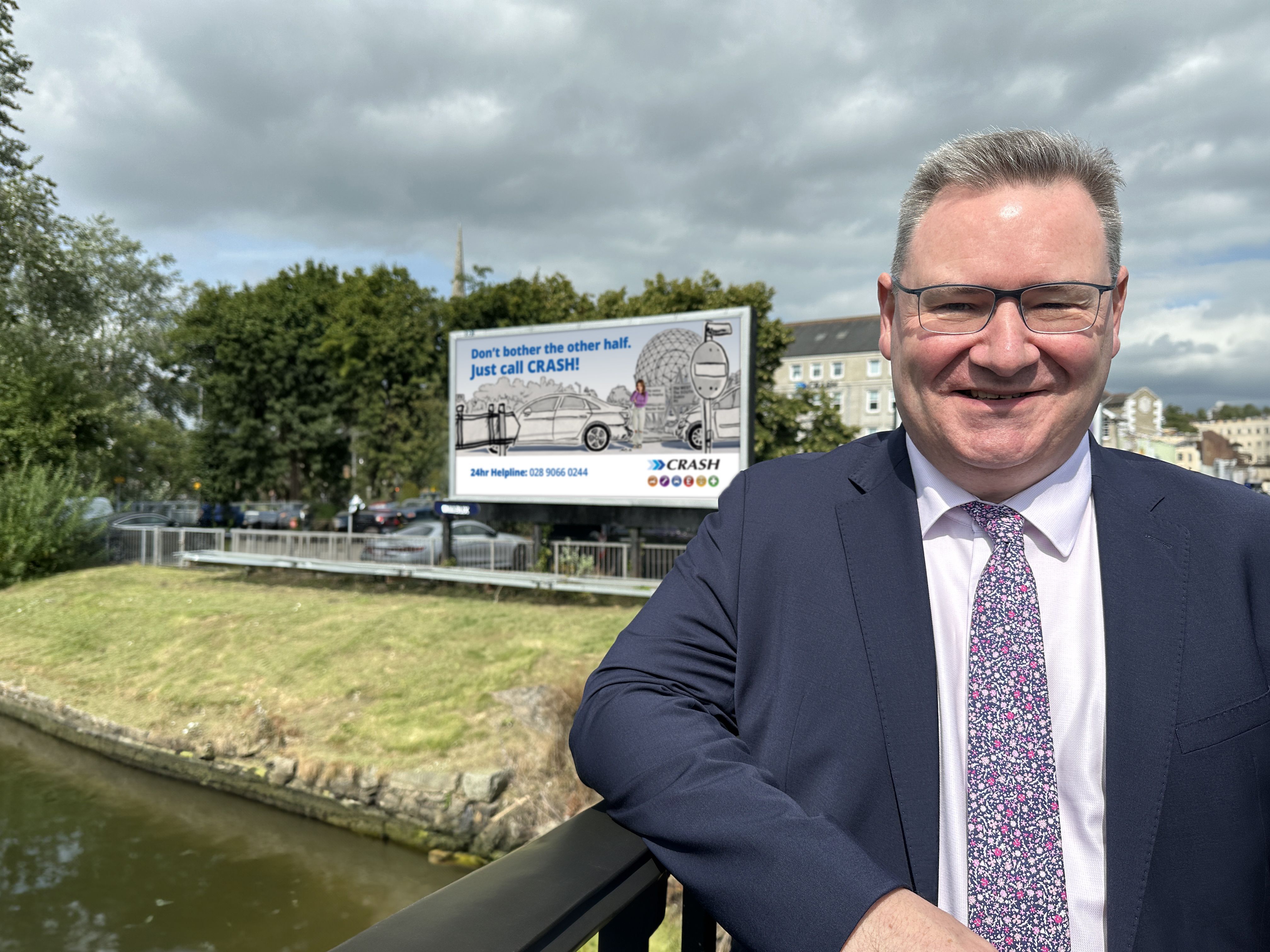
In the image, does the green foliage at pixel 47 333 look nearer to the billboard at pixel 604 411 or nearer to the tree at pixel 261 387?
the tree at pixel 261 387

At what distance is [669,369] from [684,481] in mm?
2325

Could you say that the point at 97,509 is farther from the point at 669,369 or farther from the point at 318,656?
the point at 669,369

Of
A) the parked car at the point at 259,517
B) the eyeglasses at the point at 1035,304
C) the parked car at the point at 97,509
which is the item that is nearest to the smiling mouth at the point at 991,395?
the eyeglasses at the point at 1035,304

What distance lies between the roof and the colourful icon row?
60.9 metres

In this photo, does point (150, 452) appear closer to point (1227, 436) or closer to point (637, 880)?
point (637, 880)

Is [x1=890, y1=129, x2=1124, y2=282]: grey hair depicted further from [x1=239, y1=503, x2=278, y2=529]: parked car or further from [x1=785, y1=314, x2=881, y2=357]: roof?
[x1=785, y1=314, x2=881, y2=357]: roof

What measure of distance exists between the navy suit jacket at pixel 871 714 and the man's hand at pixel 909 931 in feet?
0.07

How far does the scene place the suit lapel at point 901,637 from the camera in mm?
1331

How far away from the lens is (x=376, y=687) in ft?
44.1

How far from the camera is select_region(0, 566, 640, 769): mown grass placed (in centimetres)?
1245

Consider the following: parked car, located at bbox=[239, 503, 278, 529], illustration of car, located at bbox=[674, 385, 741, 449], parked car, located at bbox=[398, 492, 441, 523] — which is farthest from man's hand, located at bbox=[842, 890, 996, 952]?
parked car, located at bbox=[239, 503, 278, 529]

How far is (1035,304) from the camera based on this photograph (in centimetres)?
149

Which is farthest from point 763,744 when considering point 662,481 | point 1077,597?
point 662,481

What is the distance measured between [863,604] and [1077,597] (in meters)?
0.40
